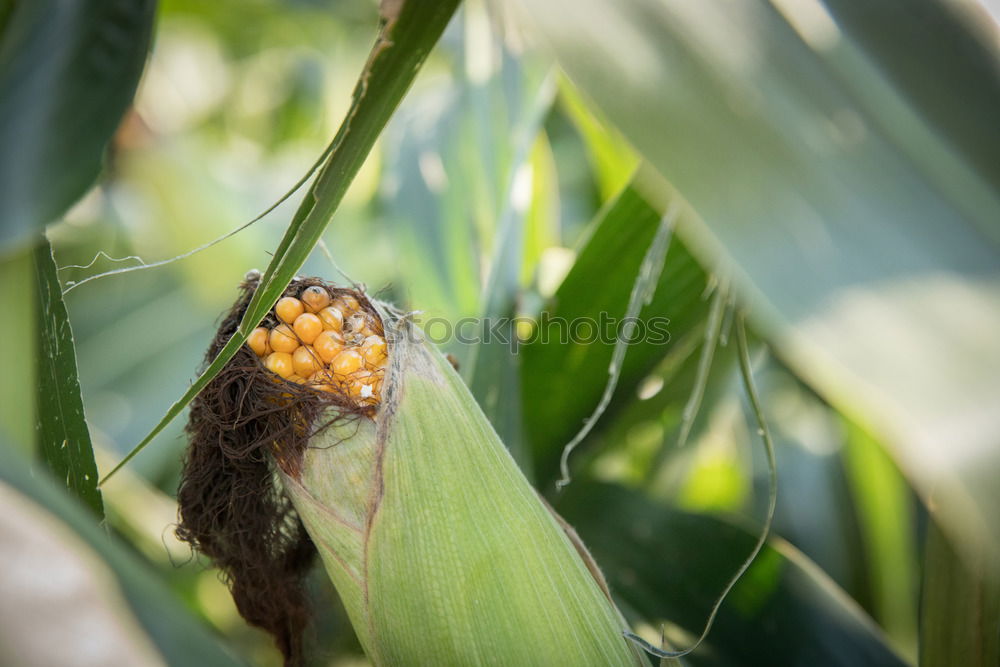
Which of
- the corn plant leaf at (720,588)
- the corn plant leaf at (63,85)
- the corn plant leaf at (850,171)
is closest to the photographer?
the corn plant leaf at (850,171)

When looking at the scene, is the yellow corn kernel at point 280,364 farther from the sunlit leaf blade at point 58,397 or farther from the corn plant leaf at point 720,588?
the corn plant leaf at point 720,588

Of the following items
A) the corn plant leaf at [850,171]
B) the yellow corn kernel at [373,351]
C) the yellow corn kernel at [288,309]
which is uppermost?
the corn plant leaf at [850,171]

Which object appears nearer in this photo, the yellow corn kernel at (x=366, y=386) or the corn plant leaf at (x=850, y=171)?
the corn plant leaf at (x=850, y=171)

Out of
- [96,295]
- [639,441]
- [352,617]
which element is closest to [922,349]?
[352,617]

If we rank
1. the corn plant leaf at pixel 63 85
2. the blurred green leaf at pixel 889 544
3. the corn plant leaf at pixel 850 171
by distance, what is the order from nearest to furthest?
1. the corn plant leaf at pixel 850 171
2. the corn plant leaf at pixel 63 85
3. the blurred green leaf at pixel 889 544

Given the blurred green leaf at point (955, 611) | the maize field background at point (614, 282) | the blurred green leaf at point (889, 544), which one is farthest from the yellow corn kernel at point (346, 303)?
the blurred green leaf at point (889, 544)

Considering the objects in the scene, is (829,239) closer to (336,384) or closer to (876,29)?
(876,29)
